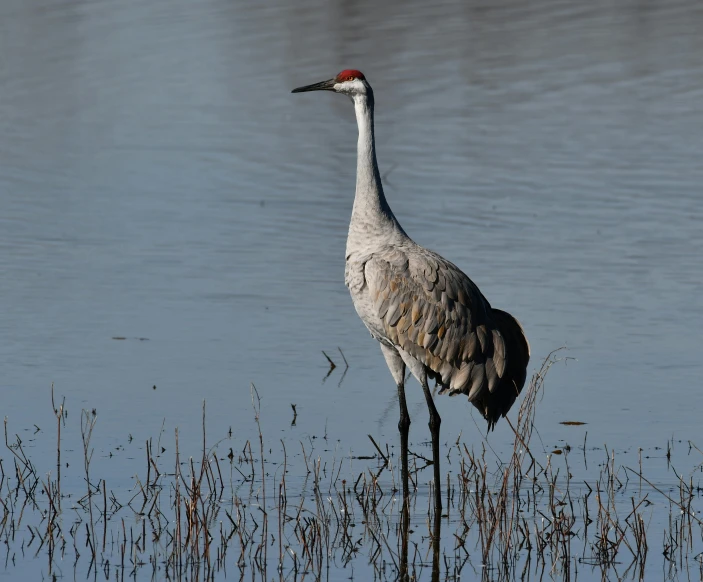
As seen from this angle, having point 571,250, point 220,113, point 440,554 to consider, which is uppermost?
point 220,113

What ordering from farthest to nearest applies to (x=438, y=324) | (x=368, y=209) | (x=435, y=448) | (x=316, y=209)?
(x=316, y=209), (x=368, y=209), (x=438, y=324), (x=435, y=448)

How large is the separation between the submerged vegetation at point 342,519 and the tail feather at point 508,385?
0.27 m

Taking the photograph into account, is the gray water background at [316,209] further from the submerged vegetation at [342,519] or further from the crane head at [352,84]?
the crane head at [352,84]

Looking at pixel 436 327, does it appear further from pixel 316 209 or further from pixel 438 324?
pixel 316 209

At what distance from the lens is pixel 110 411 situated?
8.68 metres

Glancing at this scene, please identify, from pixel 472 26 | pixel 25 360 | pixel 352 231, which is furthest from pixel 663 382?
pixel 472 26

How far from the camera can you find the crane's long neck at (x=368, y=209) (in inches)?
325

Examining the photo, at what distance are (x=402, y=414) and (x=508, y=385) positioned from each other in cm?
57

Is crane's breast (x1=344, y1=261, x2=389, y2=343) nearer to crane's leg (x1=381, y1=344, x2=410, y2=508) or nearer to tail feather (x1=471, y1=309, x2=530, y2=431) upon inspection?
crane's leg (x1=381, y1=344, x2=410, y2=508)

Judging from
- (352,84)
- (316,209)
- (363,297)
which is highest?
(352,84)

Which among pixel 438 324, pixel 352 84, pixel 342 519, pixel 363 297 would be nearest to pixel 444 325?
pixel 438 324

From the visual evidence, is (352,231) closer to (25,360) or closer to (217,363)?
(217,363)

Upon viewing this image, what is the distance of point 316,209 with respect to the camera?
1405 centimetres

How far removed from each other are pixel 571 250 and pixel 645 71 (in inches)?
390
